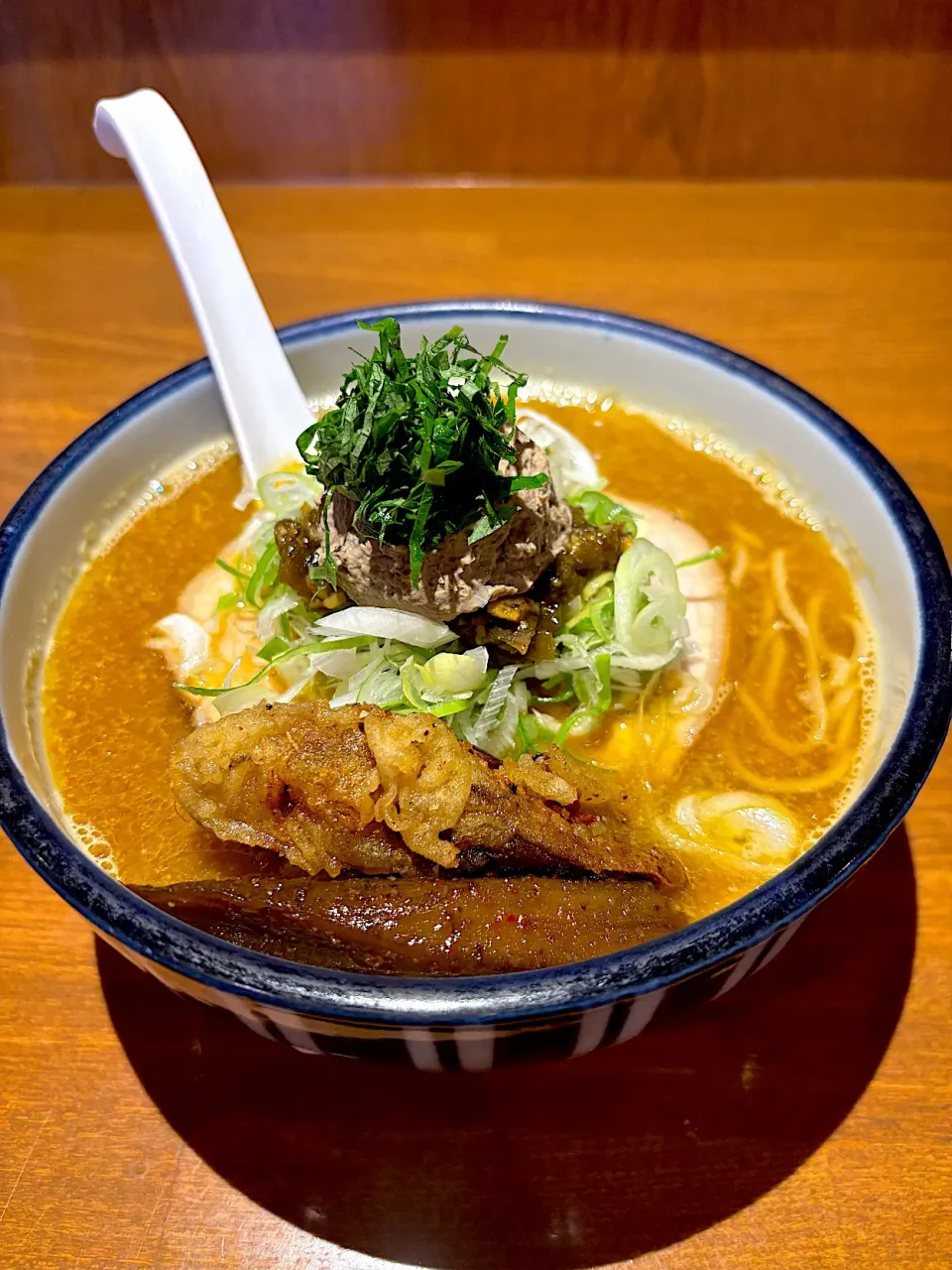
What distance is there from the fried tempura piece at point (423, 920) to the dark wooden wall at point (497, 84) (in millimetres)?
2550

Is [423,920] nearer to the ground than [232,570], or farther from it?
nearer to the ground

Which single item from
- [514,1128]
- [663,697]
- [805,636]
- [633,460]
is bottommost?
[514,1128]

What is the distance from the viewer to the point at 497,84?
2.80 m

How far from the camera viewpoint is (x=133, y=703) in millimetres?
1450

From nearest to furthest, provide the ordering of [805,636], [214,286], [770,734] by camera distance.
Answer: [770,734] → [805,636] → [214,286]

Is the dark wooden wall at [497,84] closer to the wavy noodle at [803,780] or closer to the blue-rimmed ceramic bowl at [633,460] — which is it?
the blue-rimmed ceramic bowl at [633,460]

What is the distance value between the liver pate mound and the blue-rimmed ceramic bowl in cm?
49

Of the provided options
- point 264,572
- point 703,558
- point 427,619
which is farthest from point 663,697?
point 264,572

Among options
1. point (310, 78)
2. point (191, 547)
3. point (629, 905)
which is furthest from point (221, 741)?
point (310, 78)

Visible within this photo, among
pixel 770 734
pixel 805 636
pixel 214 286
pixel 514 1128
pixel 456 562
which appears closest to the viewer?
pixel 514 1128

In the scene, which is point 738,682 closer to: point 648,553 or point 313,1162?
point 648,553

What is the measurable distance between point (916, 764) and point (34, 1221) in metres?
1.15

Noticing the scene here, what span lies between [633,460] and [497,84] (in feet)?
5.32

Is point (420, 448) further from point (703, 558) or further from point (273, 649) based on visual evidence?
point (703, 558)
